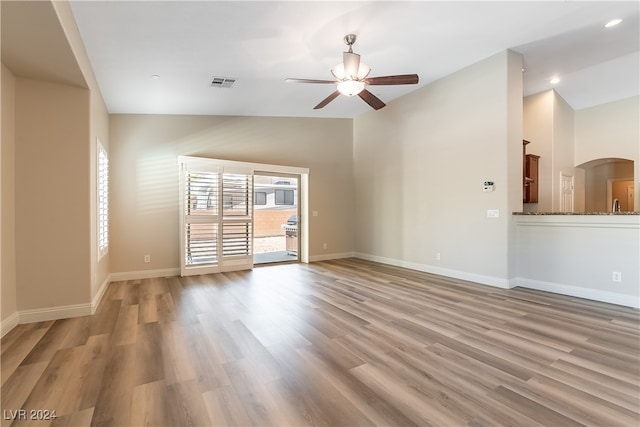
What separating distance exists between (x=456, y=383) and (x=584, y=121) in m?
8.40

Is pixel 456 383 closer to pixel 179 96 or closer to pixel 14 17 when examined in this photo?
pixel 14 17

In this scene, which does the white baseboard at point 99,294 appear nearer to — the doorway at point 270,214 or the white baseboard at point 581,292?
the doorway at point 270,214

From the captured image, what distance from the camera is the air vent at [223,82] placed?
441 centimetres

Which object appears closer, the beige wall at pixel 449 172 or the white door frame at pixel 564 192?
the beige wall at pixel 449 172

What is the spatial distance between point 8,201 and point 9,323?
4.00ft

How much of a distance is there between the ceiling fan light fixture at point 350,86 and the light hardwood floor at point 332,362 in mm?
2655

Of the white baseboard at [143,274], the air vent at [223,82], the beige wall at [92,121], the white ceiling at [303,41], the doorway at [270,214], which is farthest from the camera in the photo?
the doorway at [270,214]

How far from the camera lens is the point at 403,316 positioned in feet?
10.9

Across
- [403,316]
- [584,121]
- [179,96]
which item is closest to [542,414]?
[403,316]

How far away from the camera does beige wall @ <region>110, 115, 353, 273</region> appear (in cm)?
524

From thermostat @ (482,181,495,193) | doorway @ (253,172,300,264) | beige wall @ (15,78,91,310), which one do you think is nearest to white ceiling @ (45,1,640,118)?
beige wall @ (15,78,91,310)

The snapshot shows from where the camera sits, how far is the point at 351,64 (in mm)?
3455

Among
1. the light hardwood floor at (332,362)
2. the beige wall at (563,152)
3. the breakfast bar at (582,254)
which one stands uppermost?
the beige wall at (563,152)

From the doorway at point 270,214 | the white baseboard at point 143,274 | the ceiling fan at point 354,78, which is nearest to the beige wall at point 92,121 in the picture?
the white baseboard at point 143,274
